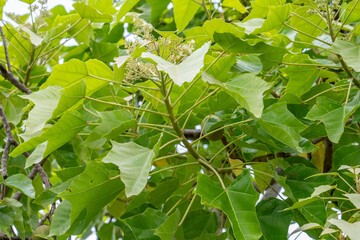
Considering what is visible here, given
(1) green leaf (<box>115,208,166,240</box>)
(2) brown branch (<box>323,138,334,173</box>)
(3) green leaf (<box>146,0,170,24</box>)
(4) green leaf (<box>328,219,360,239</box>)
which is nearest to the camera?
(4) green leaf (<box>328,219,360,239</box>)

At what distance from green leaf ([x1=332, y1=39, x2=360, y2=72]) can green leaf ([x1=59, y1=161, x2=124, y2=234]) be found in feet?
1.82

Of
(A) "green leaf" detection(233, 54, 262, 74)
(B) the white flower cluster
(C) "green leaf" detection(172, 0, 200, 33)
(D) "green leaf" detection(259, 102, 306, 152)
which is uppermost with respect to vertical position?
(B) the white flower cluster

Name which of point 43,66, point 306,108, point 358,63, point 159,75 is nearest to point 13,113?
point 43,66

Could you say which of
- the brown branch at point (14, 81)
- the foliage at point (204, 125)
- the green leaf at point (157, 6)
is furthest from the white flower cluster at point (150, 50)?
the green leaf at point (157, 6)

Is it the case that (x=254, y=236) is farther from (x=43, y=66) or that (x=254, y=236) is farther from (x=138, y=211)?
(x=43, y=66)

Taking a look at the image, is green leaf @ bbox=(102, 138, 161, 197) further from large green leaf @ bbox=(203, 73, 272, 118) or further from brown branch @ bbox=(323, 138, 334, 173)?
brown branch @ bbox=(323, 138, 334, 173)

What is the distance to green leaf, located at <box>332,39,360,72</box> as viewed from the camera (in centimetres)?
115

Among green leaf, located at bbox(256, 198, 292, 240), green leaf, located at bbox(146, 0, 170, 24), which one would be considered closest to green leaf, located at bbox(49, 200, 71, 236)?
→ green leaf, located at bbox(256, 198, 292, 240)

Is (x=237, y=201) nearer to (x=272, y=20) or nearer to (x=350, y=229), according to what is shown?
(x=350, y=229)

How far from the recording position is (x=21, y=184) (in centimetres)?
132

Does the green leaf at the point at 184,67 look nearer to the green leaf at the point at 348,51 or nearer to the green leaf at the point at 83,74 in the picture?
the green leaf at the point at 83,74

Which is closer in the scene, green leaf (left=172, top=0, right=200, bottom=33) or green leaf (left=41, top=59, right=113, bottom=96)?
green leaf (left=41, top=59, right=113, bottom=96)

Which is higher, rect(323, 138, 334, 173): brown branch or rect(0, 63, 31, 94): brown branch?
rect(0, 63, 31, 94): brown branch

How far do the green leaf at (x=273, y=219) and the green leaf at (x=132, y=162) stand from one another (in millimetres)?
339
